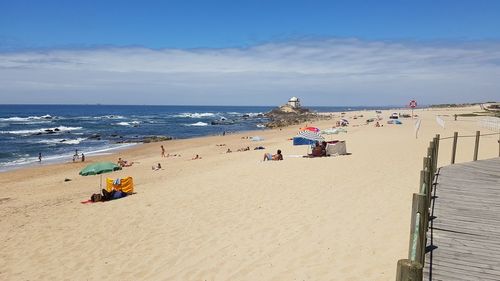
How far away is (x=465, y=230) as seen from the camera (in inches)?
274

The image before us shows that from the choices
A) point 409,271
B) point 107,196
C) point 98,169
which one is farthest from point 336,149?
point 409,271

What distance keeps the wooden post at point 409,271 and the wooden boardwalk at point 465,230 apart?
2.60 metres

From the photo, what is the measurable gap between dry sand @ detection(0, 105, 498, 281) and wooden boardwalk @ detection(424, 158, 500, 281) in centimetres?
81

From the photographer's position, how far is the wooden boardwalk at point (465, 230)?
17.7ft

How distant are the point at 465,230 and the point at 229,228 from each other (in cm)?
508

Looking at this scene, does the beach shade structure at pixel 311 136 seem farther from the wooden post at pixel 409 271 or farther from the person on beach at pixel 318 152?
the wooden post at pixel 409 271

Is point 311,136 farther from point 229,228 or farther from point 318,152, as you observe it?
point 229,228

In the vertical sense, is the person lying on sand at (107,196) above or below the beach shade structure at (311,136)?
below

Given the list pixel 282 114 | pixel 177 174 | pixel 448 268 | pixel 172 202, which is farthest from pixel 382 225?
pixel 282 114

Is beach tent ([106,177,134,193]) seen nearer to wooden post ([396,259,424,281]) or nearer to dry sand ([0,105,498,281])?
dry sand ([0,105,498,281])

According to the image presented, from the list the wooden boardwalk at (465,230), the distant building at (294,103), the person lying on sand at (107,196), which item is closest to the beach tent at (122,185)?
the person lying on sand at (107,196)

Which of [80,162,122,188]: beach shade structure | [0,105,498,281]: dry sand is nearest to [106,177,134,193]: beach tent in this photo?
[0,105,498,281]: dry sand

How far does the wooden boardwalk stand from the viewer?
17.7ft

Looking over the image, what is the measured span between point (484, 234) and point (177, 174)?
16.4 metres
